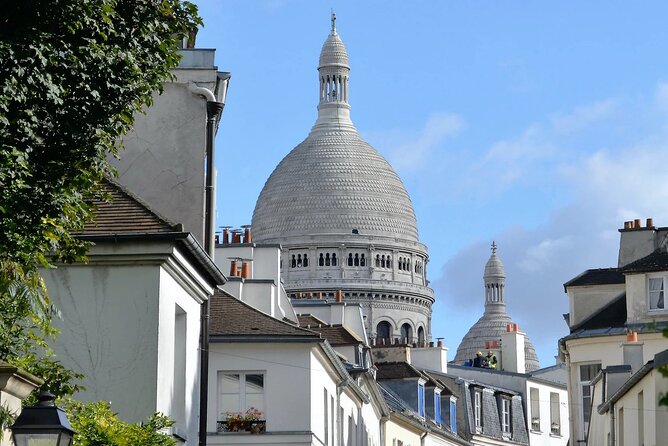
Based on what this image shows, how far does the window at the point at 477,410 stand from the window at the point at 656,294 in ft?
75.0

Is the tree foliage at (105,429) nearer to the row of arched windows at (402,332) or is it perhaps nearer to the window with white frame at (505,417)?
the window with white frame at (505,417)

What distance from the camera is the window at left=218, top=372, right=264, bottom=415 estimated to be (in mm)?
29859

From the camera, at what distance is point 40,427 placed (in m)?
13.0

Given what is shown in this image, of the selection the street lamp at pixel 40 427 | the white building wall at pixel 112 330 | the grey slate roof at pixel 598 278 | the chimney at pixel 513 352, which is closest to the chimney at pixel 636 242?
the grey slate roof at pixel 598 278

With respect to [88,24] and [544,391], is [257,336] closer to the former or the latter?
[88,24]

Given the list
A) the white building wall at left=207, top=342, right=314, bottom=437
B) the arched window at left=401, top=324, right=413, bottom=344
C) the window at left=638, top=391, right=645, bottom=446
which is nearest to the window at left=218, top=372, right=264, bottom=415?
the white building wall at left=207, top=342, right=314, bottom=437

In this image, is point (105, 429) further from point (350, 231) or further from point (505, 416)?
point (350, 231)

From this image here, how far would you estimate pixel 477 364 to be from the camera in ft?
293

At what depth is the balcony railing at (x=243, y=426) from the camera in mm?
29891

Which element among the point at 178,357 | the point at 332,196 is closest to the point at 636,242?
the point at 178,357

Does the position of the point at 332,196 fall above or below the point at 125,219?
above

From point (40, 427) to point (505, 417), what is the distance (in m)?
53.4

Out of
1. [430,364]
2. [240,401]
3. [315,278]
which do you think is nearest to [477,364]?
[430,364]

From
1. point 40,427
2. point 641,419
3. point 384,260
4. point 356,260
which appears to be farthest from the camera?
point 384,260
